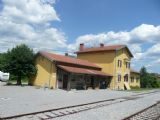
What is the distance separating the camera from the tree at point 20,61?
1428 inches

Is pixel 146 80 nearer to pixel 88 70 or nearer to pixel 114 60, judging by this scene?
pixel 114 60

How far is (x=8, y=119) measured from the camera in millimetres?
10930

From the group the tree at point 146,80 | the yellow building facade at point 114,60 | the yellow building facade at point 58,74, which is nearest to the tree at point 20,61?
the yellow building facade at point 58,74

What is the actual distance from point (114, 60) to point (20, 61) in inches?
682

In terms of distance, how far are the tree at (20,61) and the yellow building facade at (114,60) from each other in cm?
1457

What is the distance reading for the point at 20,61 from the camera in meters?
36.4

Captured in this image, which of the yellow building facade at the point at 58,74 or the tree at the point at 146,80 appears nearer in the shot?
the yellow building facade at the point at 58,74

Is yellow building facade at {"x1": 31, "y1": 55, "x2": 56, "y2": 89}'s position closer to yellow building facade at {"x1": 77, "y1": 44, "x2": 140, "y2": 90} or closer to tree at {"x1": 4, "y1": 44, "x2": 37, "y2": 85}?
tree at {"x1": 4, "y1": 44, "x2": 37, "y2": 85}

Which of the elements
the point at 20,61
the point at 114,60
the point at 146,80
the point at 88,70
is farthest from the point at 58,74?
the point at 146,80

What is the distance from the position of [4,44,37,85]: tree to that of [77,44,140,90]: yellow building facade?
14574 mm

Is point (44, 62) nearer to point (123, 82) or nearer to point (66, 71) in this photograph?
point (66, 71)

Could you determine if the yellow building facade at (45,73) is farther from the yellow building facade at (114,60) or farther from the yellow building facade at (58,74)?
the yellow building facade at (114,60)

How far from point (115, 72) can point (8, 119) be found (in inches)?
1464

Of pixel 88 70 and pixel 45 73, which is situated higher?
pixel 88 70
